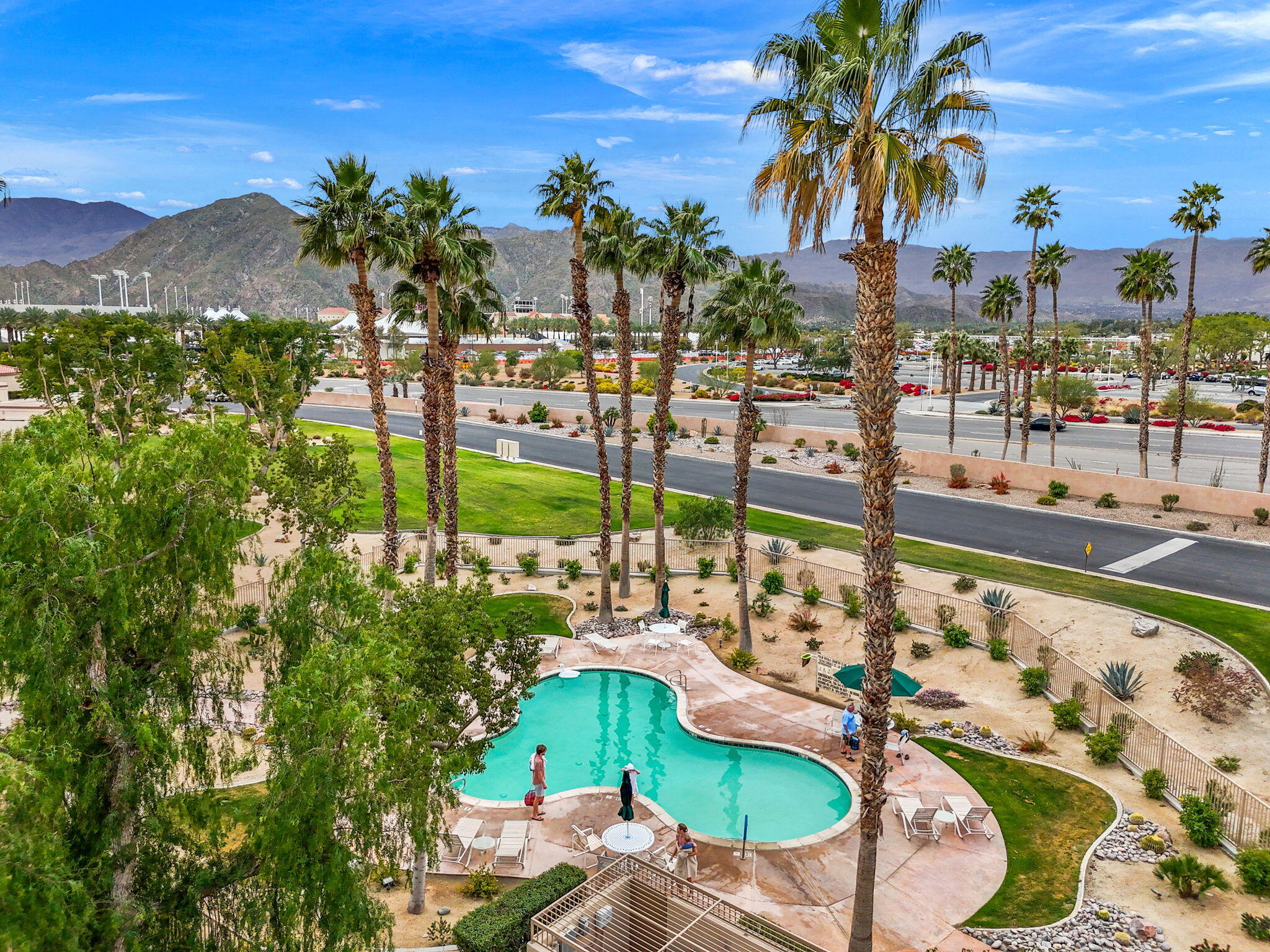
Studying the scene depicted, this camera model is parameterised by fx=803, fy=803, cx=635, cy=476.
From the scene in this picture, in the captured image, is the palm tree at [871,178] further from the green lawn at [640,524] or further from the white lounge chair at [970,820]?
the green lawn at [640,524]

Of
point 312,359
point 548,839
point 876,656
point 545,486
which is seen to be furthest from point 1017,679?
point 312,359

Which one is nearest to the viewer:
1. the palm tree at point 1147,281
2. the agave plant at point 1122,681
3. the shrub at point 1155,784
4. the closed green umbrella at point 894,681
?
the shrub at point 1155,784

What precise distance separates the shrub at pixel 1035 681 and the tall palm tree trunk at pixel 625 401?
45.7 feet

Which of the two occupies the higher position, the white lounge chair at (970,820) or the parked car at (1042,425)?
the parked car at (1042,425)

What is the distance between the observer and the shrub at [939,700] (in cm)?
2311

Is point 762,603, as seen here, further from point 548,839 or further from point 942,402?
point 942,402

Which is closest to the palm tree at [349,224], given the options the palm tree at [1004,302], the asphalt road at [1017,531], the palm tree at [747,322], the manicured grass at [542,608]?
the manicured grass at [542,608]

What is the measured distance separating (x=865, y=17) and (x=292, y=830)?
43.5 feet

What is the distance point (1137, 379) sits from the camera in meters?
136

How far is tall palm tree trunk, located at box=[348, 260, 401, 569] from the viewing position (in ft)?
90.2

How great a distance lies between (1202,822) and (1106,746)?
3.61 m

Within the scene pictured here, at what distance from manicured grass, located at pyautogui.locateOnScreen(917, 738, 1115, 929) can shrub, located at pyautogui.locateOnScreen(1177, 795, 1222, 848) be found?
1.44 meters

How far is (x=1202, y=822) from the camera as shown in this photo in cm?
1606

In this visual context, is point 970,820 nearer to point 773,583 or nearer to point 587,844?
point 587,844
